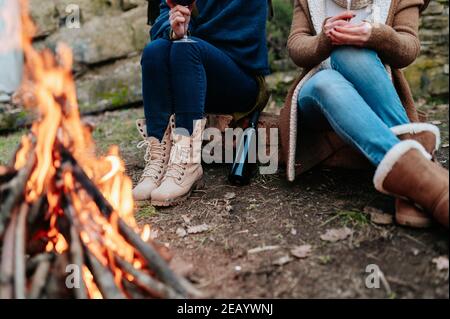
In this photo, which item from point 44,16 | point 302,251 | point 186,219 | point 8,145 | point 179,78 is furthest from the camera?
point 44,16

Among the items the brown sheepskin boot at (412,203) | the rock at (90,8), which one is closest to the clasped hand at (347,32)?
the brown sheepskin boot at (412,203)

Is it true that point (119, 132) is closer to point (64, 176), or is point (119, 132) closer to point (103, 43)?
point (103, 43)

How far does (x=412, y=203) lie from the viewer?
Answer: 1.83m

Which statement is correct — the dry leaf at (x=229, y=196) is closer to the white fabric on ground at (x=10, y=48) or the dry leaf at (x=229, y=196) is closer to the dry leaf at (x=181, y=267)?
the dry leaf at (x=181, y=267)

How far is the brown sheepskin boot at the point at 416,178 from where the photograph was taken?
5.46 feet

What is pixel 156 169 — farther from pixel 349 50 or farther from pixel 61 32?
pixel 61 32

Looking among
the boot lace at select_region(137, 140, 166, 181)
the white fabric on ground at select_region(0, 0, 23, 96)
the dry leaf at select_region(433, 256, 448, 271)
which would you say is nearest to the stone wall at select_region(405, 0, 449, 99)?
the boot lace at select_region(137, 140, 166, 181)

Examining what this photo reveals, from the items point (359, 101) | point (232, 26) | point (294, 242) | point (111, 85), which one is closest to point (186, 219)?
point (294, 242)

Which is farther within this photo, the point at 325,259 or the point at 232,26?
the point at 232,26

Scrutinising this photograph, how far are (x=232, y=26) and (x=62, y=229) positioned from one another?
1567 millimetres

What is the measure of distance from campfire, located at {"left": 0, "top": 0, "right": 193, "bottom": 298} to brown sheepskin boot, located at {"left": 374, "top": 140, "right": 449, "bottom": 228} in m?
0.84

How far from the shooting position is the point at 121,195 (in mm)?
2166

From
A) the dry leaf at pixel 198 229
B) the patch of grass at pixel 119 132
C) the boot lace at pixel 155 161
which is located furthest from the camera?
the patch of grass at pixel 119 132

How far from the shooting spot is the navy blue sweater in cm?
272
